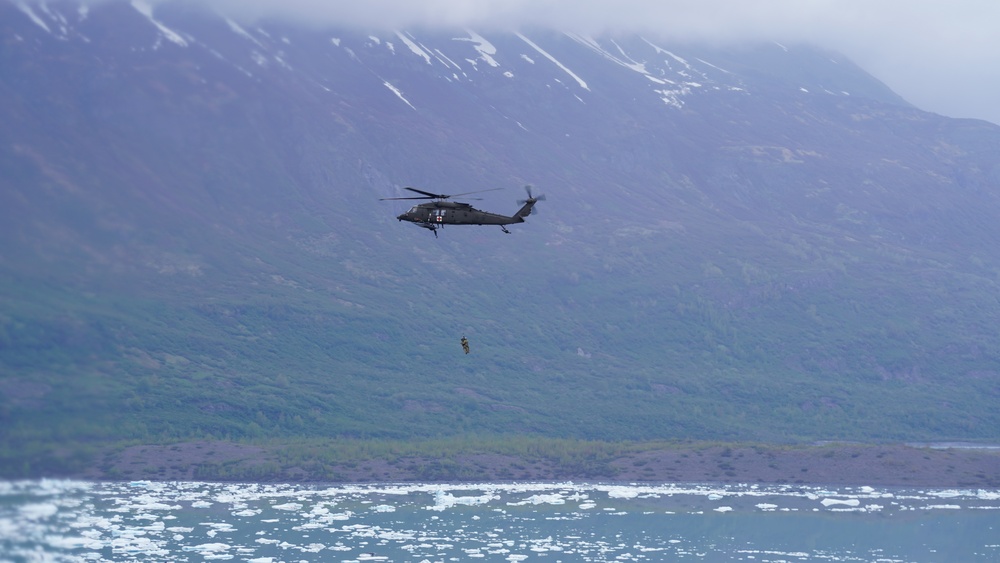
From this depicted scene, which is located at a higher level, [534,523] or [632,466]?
[632,466]

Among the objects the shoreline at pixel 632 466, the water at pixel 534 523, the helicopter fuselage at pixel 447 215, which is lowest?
the water at pixel 534 523

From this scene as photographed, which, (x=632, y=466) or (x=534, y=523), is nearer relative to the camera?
(x=534, y=523)

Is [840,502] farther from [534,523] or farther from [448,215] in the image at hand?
[448,215]

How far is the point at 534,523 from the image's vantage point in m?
117

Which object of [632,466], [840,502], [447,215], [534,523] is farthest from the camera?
[632,466]

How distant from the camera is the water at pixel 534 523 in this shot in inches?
4038

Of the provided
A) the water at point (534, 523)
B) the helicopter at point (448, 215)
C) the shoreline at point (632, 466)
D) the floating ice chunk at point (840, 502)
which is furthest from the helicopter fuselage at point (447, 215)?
the shoreline at point (632, 466)

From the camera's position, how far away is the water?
336 feet

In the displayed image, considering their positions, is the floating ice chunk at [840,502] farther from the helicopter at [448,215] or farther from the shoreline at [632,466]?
the helicopter at [448,215]

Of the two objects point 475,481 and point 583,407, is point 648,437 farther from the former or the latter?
point 475,481

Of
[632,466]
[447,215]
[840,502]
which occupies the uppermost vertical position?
[447,215]

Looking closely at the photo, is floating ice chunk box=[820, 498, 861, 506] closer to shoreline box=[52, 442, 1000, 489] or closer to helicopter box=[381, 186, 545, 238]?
shoreline box=[52, 442, 1000, 489]

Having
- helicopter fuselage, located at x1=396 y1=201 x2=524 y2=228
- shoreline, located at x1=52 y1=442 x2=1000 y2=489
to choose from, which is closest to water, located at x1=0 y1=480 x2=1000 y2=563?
shoreline, located at x1=52 y1=442 x2=1000 y2=489

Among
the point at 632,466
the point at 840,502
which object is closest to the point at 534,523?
the point at 840,502
